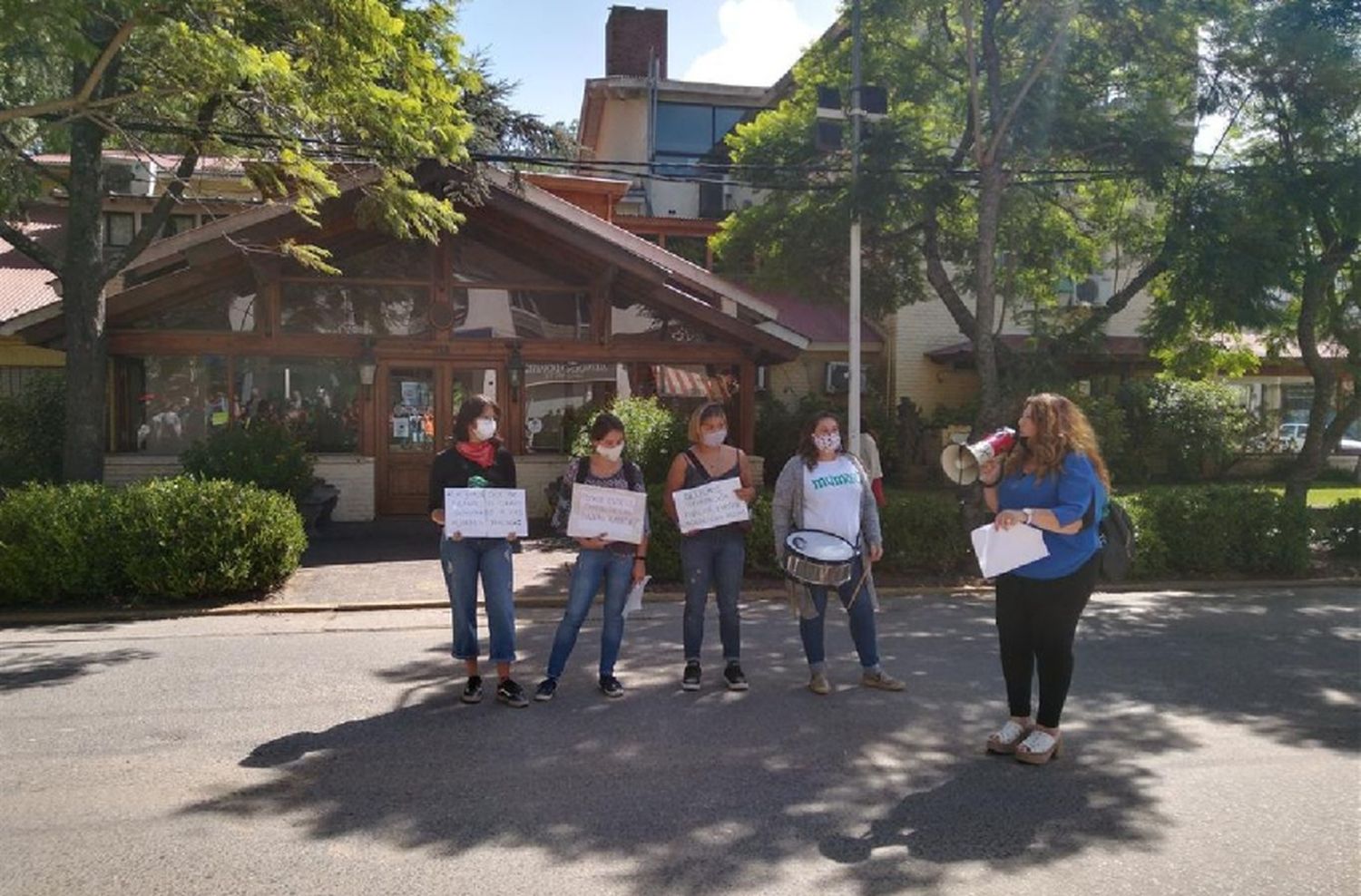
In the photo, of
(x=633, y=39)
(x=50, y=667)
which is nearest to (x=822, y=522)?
(x=50, y=667)

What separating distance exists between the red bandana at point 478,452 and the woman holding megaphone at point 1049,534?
277 centimetres

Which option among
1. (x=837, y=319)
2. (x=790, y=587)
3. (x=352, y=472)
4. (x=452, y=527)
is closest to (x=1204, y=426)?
(x=837, y=319)

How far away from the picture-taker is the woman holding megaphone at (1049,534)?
4707 millimetres

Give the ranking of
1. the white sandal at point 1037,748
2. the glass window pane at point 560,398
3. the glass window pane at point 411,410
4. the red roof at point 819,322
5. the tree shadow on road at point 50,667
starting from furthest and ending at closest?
the red roof at point 819,322 → the glass window pane at point 560,398 → the glass window pane at point 411,410 → the tree shadow on road at point 50,667 → the white sandal at point 1037,748

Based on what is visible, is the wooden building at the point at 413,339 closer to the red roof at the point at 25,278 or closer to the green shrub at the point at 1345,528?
the red roof at the point at 25,278

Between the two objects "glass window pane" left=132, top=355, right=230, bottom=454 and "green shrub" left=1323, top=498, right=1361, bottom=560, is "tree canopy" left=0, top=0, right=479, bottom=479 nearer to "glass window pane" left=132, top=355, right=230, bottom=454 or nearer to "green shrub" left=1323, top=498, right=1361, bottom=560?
"glass window pane" left=132, top=355, right=230, bottom=454

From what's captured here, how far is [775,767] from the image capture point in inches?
191

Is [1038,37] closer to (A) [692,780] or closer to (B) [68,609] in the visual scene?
(A) [692,780]

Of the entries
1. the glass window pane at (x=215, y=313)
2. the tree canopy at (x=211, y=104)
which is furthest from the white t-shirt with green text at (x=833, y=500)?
the glass window pane at (x=215, y=313)

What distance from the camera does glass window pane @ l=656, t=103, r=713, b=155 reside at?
26.0m

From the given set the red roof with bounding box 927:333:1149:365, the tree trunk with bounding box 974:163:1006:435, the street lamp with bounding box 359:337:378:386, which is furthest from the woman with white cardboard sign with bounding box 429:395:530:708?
the red roof with bounding box 927:333:1149:365

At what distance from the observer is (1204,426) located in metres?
20.8

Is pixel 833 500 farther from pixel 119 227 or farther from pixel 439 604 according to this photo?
pixel 119 227

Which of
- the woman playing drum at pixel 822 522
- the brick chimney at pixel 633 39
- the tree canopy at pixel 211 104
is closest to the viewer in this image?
the woman playing drum at pixel 822 522
